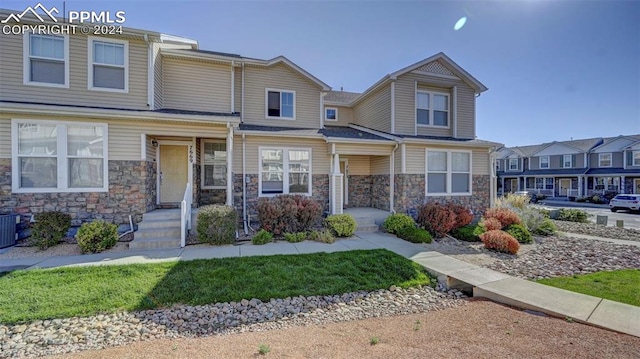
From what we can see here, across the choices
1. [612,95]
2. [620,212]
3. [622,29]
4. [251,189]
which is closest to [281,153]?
[251,189]

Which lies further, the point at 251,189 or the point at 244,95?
the point at 244,95

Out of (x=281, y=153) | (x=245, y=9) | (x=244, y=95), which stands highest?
(x=245, y=9)

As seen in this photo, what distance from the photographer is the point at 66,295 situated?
14.8 ft

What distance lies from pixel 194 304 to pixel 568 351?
538 centimetres

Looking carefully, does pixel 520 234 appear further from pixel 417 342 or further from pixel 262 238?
pixel 262 238

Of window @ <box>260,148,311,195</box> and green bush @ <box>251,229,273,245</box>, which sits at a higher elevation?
window @ <box>260,148,311,195</box>

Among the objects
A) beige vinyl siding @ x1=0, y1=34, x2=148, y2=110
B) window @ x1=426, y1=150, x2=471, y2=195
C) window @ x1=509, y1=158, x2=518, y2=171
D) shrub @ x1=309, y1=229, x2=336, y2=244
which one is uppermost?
beige vinyl siding @ x1=0, y1=34, x2=148, y2=110

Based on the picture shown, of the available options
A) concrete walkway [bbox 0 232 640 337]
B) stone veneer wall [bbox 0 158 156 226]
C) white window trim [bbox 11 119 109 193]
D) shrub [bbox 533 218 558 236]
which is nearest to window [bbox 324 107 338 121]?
concrete walkway [bbox 0 232 640 337]

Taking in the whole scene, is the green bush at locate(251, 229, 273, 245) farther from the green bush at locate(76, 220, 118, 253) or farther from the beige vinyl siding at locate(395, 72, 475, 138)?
the beige vinyl siding at locate(395, 72, 475, 138)

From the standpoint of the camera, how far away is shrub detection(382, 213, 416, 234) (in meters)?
9.51

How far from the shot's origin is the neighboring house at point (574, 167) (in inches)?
1038

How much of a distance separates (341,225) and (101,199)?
7.64 m

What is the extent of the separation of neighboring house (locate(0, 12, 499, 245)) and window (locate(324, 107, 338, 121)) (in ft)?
0.35

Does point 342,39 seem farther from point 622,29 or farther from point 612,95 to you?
point 612,95
